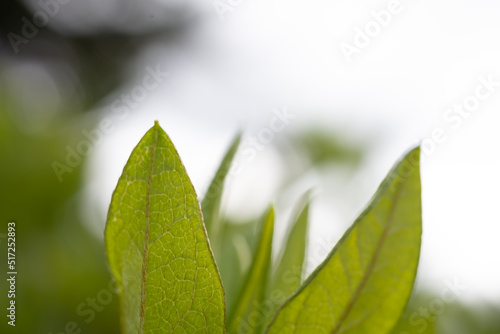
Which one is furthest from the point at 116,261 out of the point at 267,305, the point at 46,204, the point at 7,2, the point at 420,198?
the point at 7,2

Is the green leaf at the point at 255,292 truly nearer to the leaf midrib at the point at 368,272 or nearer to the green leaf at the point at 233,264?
the green leaf at the point at 233,264

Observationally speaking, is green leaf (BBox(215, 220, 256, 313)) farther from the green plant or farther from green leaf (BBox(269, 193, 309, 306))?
the green plant

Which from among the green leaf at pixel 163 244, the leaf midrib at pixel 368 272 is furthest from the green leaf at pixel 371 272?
the green leaf at pixel 163 244

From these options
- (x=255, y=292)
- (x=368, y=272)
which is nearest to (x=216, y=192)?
(x=255, y=292)

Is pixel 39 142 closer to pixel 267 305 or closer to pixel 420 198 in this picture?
pixel 267 305

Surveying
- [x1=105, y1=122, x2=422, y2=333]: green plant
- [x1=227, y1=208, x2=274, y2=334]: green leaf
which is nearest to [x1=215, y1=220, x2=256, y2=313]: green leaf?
[x1=227, y1=208, x2=274, y2=334]: green leaf

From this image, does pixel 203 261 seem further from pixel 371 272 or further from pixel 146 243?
pixel 371 272
